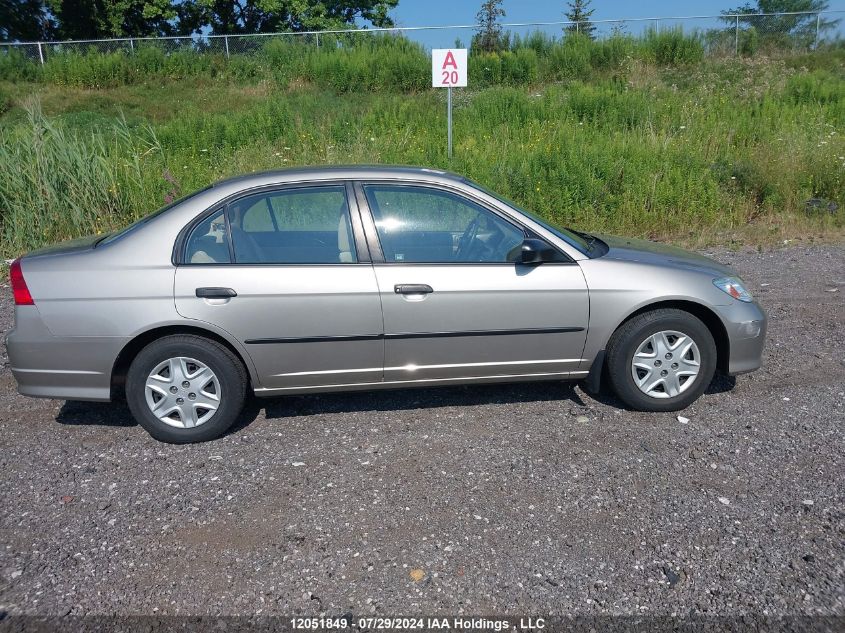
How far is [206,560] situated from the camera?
3469 mm

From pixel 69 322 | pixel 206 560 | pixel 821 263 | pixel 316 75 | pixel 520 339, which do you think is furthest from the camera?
pixel 316 75

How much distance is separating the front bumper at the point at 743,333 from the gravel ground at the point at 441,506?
0.32 meters

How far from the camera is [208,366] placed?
4605mm

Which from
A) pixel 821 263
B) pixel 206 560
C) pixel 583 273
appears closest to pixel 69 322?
pixel 206 560

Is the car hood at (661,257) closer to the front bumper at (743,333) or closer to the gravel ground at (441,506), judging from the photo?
the front bumper at (743,333)

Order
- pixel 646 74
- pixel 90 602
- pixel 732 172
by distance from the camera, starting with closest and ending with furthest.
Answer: pixel 90 602, pixel 732 172, pixel 646 74

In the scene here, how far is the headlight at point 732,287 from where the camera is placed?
197 inches

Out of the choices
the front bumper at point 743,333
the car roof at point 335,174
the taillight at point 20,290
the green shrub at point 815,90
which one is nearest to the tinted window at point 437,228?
the car roof at point 335,174

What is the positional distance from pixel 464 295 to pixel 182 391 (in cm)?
183

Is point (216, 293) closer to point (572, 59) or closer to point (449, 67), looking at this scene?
point (449, 67)

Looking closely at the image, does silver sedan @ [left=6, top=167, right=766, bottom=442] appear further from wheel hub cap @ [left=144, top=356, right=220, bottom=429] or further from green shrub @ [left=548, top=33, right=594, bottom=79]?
green shrub @ [left=548, top=33, right=594, bottom=79]

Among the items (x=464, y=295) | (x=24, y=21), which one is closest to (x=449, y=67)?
(x=464, y=295)

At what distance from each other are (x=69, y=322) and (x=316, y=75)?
19.7 metres

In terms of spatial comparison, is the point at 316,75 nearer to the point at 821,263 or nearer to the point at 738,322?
the point at 821,263
